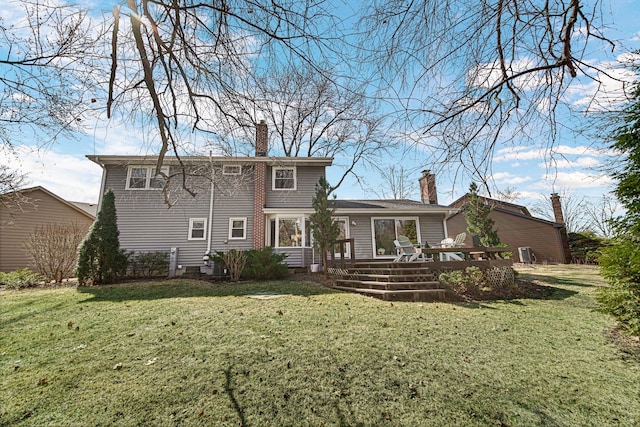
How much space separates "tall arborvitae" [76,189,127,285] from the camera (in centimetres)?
845

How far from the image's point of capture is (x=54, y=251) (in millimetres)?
9680

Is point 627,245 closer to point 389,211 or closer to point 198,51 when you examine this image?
point 198,51

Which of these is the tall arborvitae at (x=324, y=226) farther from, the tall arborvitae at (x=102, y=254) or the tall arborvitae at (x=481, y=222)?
the tall arborvitae at (x=102, y=254)

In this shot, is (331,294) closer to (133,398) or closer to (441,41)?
(133,398)

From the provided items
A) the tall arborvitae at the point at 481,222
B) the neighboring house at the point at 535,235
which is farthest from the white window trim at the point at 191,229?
the neighboring house at the point at 535,235

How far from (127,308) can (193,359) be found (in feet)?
11.4

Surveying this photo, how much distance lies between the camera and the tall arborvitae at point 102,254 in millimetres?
8453

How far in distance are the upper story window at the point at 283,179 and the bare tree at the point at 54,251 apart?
845 centimetres

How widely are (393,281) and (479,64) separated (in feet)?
19.3

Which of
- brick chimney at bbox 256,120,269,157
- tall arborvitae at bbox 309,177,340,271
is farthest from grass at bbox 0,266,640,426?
tall arborvitae at bbox 309,177,340,271

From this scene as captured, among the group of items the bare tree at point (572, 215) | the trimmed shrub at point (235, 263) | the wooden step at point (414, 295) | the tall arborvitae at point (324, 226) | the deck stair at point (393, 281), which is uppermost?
the bare tree at point (572, 215)

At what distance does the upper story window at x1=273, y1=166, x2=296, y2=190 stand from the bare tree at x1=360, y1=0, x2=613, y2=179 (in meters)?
11.4

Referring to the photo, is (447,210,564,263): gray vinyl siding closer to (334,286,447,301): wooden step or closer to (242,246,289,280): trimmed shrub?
(334,286,447,301): wooden step

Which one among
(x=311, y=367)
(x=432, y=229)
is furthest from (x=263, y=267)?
(x=432, y=229)
